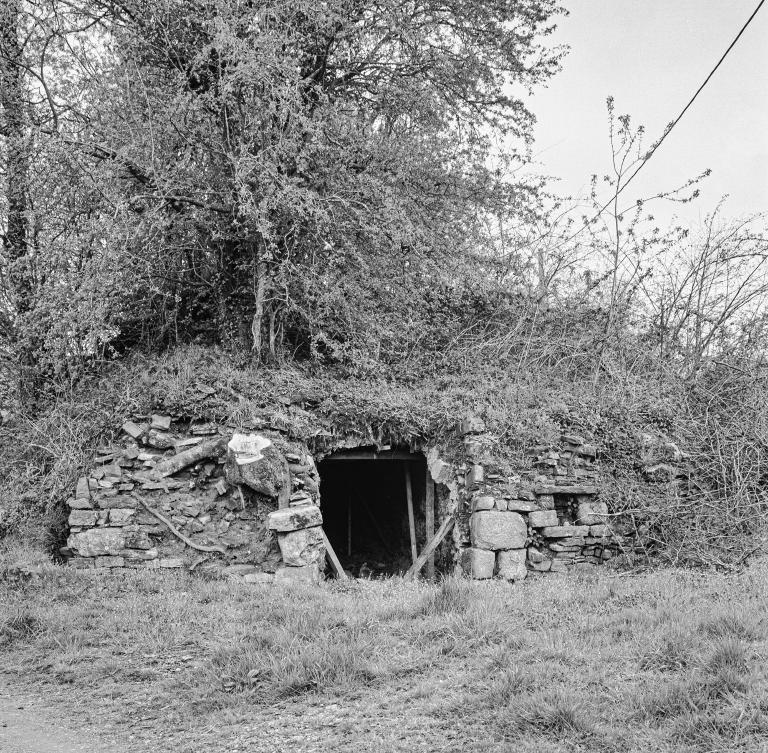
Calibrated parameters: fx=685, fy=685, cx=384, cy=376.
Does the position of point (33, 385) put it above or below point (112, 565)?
above

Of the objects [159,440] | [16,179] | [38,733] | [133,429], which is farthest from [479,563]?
[16,179]

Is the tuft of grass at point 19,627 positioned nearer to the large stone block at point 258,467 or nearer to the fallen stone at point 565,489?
the large stone block at point 258,467

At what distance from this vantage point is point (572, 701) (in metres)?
3.90

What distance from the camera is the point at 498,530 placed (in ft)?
27.5

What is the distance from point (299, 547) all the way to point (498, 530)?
7.97ft

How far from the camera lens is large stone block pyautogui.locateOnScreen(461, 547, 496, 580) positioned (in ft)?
26.9

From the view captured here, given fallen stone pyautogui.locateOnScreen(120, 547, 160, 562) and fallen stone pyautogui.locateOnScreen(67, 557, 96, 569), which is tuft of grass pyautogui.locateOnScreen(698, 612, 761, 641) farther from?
fallen stone pyautogui.locateOnScreen(67, 557, 96, 569)

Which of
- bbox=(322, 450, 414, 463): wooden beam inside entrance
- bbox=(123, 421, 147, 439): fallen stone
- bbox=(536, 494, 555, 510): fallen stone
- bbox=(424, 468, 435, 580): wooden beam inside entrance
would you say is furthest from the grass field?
bbox=(322, 450, 414, 463): wooden beam inside entrance

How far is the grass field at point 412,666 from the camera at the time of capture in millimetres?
3783

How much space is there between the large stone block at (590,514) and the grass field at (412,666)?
194 centimetres

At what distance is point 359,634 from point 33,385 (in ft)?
22.9

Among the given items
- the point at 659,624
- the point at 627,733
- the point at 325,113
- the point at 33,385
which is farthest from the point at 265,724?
the point at 325,113

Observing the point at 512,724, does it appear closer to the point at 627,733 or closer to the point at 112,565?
the point at 627,733

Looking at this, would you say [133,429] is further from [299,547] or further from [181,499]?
[299,547]
